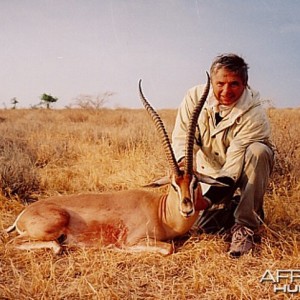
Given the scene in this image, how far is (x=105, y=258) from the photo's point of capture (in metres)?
4.05

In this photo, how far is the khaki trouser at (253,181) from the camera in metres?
4.47

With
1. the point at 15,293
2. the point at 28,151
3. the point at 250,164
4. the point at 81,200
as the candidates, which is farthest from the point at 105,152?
the point at 15,293

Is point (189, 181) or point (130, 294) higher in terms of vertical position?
point (189, 181)

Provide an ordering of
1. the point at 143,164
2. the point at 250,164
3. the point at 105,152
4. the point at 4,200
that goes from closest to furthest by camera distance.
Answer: the point at 250,164, the point at 4,200, the point at 143,164, the point at 105,152

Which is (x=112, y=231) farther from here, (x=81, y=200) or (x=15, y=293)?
(x=15, y=293)

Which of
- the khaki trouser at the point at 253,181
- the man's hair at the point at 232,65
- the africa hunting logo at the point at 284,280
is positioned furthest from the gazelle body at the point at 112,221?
the africa hunting logo at the point at 284,280

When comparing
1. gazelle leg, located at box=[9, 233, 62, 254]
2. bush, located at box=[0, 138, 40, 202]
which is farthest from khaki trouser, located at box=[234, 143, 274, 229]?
bush, located at box=[0, 138, 40, 202]

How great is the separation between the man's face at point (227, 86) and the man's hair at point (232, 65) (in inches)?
1.5

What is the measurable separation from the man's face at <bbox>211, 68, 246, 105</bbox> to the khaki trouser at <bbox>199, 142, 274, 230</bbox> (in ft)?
1.82

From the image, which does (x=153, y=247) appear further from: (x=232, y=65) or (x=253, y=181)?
(x=232, y=65)

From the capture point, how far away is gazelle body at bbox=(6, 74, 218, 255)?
4.35 metres

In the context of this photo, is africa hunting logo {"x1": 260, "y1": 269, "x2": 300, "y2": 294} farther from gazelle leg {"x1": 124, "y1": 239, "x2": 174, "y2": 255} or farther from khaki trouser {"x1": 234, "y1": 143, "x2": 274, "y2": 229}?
gazelle leg {"x1": 124, "y1": 239, "x2": 174, "y2": 255}

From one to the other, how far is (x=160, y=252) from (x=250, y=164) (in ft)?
4.18

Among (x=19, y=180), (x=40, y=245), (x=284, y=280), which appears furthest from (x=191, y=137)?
(x=19, y=180)
